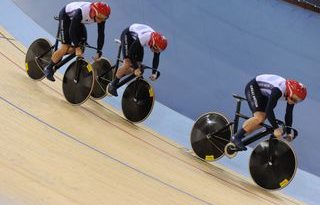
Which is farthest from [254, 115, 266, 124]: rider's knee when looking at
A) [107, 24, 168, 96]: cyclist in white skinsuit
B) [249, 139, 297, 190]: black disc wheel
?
[107, 24, 168, 96]: cyclist in white skinsuit

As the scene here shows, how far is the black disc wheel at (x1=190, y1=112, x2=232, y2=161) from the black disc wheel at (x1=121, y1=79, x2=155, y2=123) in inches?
22.4

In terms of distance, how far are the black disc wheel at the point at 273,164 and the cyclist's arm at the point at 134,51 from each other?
5.12 feet

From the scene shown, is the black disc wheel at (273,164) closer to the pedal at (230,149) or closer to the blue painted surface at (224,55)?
the pedal at (230,149)

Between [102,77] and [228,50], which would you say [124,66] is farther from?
[228,50]

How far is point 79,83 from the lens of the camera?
5746mm

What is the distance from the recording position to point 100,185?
3732 millimetres

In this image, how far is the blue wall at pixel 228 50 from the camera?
629 centimetres

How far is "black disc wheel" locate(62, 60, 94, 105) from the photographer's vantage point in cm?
569

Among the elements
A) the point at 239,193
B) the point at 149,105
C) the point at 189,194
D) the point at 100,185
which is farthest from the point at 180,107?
the point at 100,185

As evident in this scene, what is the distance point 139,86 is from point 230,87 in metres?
1.41

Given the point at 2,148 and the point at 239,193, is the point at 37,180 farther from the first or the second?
the point at 239,193

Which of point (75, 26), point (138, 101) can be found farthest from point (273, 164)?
point (75, 26)

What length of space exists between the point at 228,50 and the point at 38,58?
7.58ft

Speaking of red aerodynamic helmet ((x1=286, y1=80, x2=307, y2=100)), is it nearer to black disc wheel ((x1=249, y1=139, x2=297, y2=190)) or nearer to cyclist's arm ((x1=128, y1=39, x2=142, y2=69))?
black disc wheel ((x1=249, y1=139, x2=297, y2=190))
